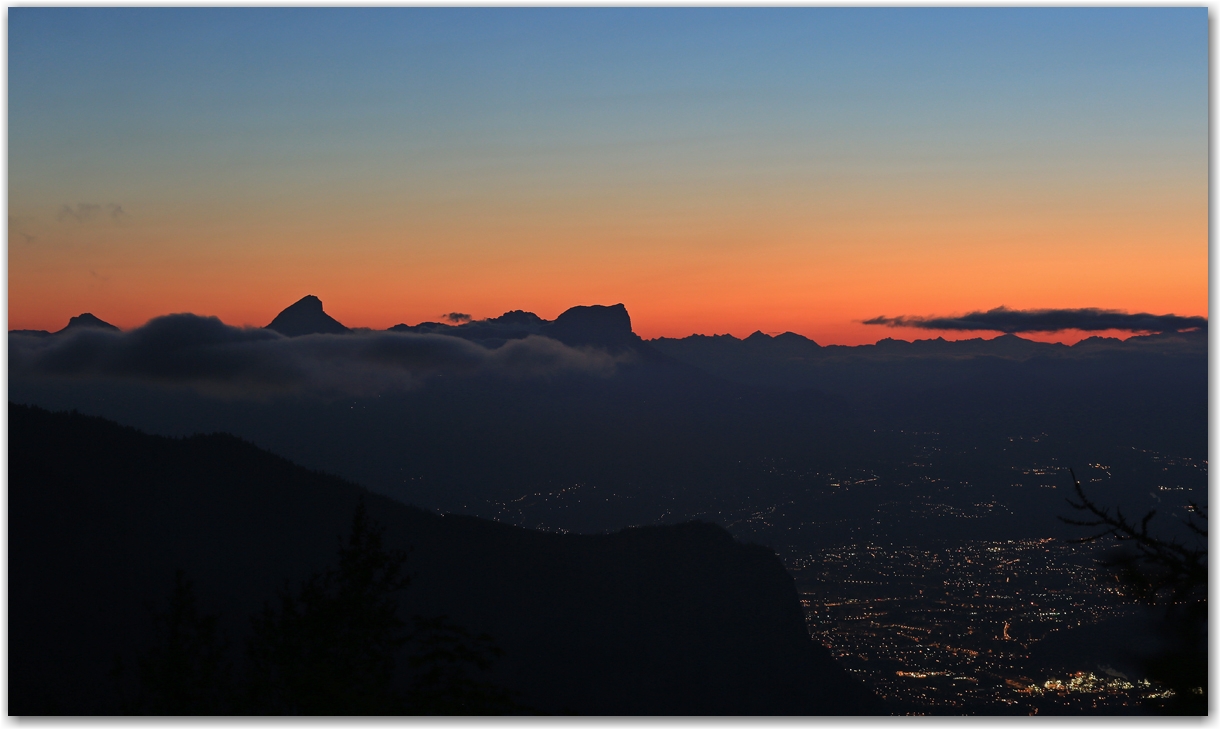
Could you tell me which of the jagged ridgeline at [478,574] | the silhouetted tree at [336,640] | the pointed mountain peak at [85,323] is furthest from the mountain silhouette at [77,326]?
the jagged ridgeline at [478,574]

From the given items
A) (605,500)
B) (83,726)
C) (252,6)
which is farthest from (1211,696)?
(605,500)

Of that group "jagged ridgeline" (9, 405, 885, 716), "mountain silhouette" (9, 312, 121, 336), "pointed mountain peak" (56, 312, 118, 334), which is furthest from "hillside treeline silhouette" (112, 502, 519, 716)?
"jagged ridgeline" (9, 405, 885, 716)

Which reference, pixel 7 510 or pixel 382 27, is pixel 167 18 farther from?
pixel 7 510

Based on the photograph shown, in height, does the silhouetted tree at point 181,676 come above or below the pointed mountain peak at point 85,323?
below

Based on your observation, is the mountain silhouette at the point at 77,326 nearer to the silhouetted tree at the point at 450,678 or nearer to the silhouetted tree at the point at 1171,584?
the silhouetted tree at the point at 450,678

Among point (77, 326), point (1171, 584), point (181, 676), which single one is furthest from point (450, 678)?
point (77, 326)

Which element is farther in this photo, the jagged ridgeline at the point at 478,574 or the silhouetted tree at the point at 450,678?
the jagged ridgeline at the point at 478,574
